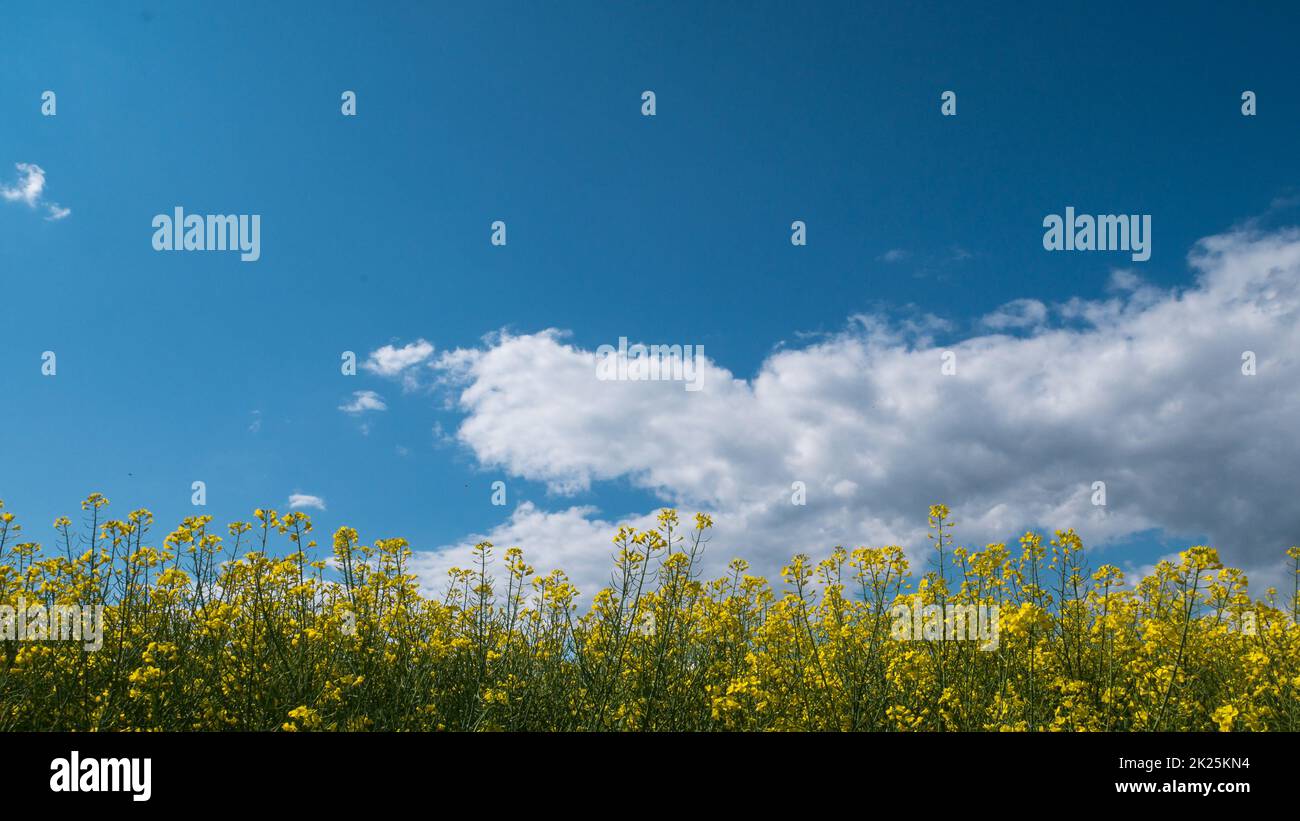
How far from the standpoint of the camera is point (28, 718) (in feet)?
15.1

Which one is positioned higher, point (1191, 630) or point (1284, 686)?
point (1191, 630)

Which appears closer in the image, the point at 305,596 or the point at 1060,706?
the point at 1060,706

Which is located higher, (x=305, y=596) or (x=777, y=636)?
(x=305, y=596)

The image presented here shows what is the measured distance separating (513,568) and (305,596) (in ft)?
5.14

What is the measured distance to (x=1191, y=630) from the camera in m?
5.36

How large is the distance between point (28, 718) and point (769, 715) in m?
4.63
